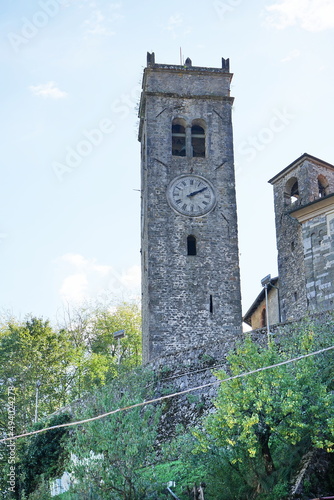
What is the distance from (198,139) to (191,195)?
133 inches

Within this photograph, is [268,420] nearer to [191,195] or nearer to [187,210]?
[187,210]

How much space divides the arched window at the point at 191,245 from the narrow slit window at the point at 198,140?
441 centimetres

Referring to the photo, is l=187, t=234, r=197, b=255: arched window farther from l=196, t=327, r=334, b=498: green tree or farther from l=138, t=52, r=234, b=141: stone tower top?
l=196, t=327, r=334, b=498: green tree

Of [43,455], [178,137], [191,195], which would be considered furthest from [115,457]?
[178,137]

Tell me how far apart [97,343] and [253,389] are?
27.9 m

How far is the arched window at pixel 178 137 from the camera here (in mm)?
34625

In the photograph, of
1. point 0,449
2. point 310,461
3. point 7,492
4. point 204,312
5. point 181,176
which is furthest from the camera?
point 181,176

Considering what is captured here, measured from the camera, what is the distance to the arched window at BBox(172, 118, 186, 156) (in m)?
34.6

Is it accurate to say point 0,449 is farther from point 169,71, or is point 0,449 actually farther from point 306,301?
point 169,71

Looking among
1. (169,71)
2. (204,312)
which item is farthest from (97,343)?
(169,71)

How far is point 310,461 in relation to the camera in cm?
1568

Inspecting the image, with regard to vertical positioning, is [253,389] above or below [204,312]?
below

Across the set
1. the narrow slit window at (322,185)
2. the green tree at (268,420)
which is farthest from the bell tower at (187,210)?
the green tree at (268,420)

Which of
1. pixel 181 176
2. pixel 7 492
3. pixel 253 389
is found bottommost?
pixel 7 492
